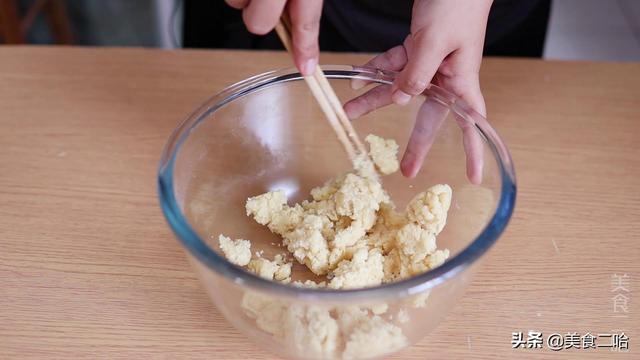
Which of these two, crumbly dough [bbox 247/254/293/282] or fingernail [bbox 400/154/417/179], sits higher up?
fingernail [bbox 400/154/417/179]

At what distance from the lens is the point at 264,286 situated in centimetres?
48

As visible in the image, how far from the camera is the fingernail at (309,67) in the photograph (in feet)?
1.96

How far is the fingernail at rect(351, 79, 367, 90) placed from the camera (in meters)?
0.73

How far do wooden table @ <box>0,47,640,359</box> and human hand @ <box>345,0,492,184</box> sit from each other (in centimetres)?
13

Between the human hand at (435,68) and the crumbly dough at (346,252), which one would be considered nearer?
the crumbly dough at (346,252)

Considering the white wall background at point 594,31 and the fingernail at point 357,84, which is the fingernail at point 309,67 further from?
the white wall background at point 594,31

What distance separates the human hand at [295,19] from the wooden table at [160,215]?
0.83 ft

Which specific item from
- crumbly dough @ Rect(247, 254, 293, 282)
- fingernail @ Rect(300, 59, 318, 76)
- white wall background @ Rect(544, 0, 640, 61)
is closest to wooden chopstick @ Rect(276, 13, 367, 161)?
fingernail @ Rect(300, 59, 318, 76)

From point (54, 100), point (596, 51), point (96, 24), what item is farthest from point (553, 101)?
point (96, 24)

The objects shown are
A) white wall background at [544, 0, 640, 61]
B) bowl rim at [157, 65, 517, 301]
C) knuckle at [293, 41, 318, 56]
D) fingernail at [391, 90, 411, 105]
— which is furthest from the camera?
white wall background at [544, 0, 640, 61]

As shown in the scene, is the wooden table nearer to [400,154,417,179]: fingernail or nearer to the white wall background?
[400,154,417,179]: fingernail

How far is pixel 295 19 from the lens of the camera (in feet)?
1.86

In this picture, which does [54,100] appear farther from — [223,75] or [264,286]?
[264,286]

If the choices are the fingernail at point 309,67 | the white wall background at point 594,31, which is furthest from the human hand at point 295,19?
the white wall background at point 594,31
